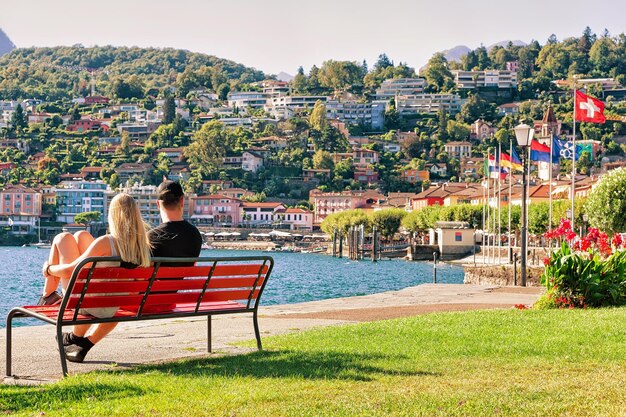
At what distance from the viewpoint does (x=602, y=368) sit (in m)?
6.90

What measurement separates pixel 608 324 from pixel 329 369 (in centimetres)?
349

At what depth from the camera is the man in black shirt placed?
794cm

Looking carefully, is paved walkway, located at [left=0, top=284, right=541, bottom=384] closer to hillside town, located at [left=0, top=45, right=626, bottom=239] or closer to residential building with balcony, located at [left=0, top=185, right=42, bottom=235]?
hillside town, located at [left=0, top=45, right=626, bottom=239]

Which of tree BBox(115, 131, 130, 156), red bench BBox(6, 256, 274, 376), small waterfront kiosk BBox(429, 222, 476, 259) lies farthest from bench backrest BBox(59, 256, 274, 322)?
tree BBox(115, 131, 130, 156)

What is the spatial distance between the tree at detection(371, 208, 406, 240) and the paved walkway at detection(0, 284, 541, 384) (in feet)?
276

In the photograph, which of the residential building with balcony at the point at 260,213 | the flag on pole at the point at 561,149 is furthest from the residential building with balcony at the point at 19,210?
the flag on pole at the point at 561,149

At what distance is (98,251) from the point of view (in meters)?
7.22

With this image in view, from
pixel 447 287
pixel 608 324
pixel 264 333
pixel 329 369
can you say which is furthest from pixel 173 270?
pixel 447 287

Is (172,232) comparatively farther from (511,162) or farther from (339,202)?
(339,202)

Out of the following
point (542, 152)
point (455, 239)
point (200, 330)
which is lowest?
point (455, 239)

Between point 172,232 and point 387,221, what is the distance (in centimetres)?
9409

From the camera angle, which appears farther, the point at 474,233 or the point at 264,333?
the point at 474,233

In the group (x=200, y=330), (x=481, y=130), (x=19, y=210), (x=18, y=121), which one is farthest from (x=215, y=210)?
(x=200, y=330)

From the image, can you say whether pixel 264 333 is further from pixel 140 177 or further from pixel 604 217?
pixel 140 177
